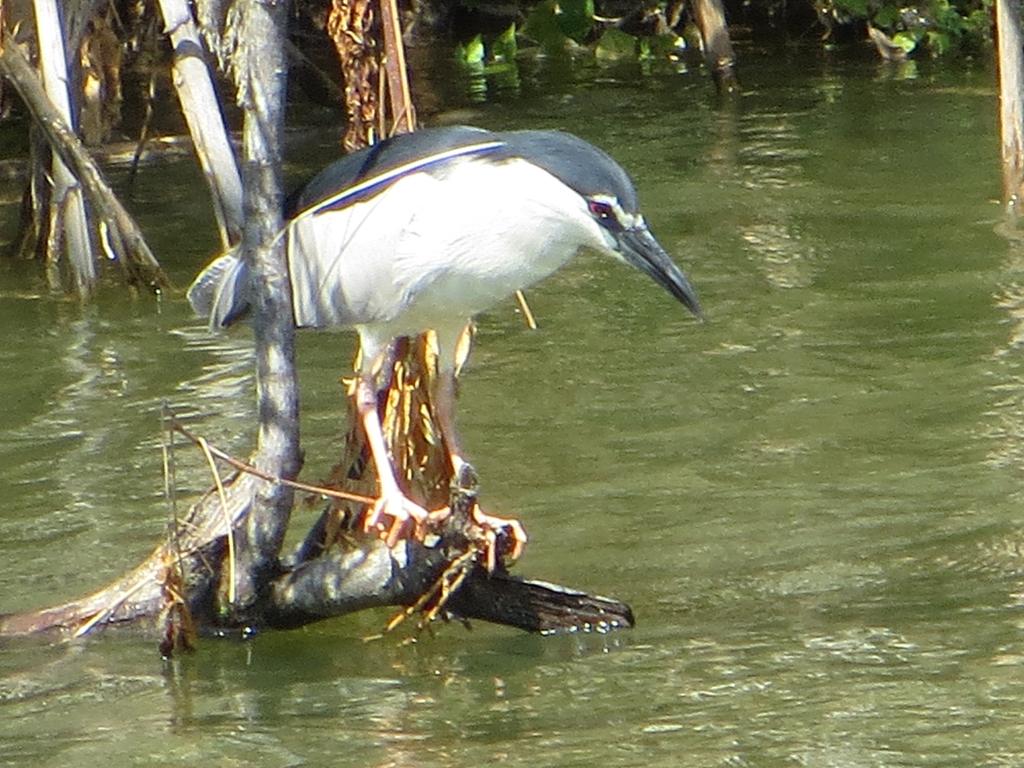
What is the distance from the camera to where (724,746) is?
4.00m

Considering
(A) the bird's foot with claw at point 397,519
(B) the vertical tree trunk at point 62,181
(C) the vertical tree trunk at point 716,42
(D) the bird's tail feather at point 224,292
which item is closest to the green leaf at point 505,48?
(C) the vertical tree trunk at point 716,42

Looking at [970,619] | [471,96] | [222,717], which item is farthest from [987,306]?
[471,96]

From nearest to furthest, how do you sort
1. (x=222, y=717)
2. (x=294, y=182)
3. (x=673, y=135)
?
(x=222, y=717)
(x=294, y=182)
(x=673, y=135)

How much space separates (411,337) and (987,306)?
3.45 meters

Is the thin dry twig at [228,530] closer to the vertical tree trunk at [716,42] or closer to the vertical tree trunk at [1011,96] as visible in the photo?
the vertical tree trunk at [1011,96]

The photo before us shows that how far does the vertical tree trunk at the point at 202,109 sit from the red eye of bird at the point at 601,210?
11.3ft

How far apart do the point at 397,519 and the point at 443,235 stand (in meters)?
0.73

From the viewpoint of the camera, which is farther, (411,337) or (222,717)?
(411,337)

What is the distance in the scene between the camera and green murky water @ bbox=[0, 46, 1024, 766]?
4.22 metres

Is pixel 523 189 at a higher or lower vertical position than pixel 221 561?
higher

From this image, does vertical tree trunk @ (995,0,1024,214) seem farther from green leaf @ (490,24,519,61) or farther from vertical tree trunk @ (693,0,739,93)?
green leaf @ (490,24,519,61)

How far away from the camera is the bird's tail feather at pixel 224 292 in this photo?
5137 millimetres

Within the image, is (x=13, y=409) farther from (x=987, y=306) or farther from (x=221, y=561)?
(x=987, y=306)

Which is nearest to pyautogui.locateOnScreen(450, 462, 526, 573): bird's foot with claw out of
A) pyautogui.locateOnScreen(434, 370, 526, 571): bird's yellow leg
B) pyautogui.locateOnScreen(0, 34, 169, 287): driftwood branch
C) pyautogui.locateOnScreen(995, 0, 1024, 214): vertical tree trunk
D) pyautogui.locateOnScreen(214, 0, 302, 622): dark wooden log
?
pyautogui.locateOnScreen(434, 370, 526, 571): bird's yellow leg
